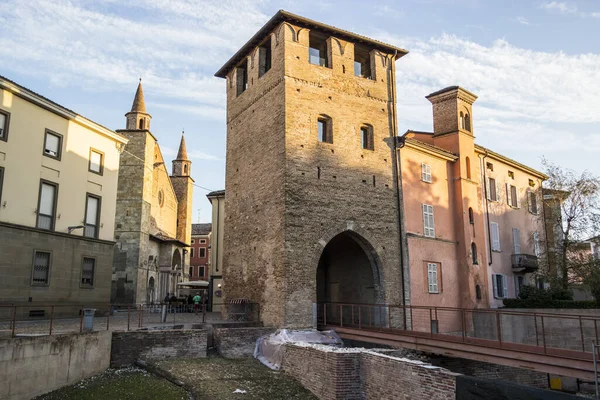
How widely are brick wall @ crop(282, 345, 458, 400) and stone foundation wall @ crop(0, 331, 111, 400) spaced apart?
570 cm

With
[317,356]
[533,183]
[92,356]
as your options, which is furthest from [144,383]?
[533,183]

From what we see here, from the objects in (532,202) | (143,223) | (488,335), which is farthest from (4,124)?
(532,202)

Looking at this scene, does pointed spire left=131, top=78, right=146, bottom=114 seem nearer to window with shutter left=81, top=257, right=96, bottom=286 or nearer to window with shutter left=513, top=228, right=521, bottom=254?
window with shutter left=81, top=257, right=96, bottom=286

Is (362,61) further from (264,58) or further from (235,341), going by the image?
(235,341)

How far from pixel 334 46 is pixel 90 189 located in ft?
41.9

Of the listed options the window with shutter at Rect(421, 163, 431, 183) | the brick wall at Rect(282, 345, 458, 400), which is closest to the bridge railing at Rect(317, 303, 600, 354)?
the brick wall at Rect(282, 345, 458, 400)

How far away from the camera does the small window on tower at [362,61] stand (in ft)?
78.2

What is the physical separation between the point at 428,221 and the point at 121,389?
653 inches

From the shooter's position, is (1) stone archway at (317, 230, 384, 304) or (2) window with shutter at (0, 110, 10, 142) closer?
(2) window with shutter at (0, 110, 10, 142)

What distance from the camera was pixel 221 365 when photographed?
15.5 metres

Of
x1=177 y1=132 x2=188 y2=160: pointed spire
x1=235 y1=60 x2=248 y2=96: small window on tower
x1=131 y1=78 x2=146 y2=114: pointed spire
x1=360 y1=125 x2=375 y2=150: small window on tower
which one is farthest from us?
x1=177 y1=132 x2=188 y2=160: pointed spire

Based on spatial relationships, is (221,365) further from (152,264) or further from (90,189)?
(152,264)

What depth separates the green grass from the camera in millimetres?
12289

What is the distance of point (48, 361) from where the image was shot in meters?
12.8
